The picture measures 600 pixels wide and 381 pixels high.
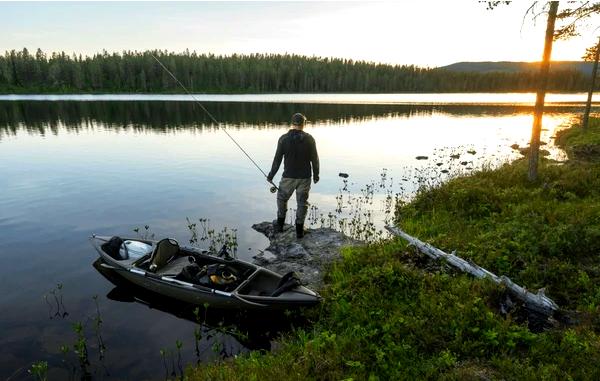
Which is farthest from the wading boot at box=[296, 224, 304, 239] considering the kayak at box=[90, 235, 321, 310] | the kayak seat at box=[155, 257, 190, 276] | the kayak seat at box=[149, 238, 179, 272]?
the kayak seat at box=[149, 238, 179, 272]

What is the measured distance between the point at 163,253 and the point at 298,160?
4579 mm

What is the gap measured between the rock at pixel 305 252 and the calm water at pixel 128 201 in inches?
38.5

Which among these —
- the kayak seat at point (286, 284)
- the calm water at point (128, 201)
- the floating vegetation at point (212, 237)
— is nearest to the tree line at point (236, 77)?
the calm water at point (128, 201)

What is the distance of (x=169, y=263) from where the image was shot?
1017 centimetres

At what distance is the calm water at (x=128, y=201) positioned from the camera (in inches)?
324

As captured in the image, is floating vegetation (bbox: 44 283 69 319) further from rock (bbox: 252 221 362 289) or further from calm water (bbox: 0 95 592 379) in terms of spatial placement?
rock (bbox: 252 221 362 289)

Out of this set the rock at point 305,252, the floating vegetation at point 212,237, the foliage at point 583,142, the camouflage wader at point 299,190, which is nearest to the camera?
the rock at point 305,252

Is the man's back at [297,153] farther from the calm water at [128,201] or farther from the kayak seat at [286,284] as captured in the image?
the kayak seat at [286,284]

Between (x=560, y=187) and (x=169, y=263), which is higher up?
Answer: (x=560, y=187)

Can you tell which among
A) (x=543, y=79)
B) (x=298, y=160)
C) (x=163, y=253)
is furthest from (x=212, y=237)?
(x=543, y=79)

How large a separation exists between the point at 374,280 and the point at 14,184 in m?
21.7

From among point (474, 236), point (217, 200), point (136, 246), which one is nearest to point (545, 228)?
point (474, 236)

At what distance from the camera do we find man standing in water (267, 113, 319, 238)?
11.1 metres

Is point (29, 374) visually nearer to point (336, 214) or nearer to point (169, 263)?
point (169, 263)
